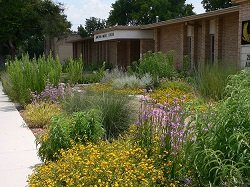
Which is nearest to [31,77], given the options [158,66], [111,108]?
[158,66]

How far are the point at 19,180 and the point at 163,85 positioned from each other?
36.6ft

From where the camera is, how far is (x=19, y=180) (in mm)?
6012

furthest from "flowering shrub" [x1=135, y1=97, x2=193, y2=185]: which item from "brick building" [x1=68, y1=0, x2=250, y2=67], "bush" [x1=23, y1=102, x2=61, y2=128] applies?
"brick building" [x1=68, y1=0, x2=250, y2=67]

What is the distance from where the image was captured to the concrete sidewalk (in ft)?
20.1

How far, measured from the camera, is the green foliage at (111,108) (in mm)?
7992

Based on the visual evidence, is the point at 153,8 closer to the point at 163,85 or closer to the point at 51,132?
the point at 163,85

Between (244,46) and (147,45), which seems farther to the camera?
(147,45)

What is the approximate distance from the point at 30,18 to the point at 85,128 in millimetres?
35676

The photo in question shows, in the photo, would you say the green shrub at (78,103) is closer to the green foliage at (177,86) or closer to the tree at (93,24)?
the green foliage at (177,86)

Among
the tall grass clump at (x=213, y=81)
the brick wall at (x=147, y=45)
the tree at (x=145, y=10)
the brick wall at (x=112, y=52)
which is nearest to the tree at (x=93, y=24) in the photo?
the tree at (x=145, y=10)

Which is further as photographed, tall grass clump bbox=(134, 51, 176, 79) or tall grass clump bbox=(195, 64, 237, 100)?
tall grass clump bbox=(134, 51, 176, 79)

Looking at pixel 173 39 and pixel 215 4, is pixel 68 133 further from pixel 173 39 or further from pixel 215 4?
pixel 215 4

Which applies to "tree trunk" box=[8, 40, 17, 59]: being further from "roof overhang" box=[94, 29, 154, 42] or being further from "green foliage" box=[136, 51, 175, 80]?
"green foliage" box=[136, 51, 175, 80]

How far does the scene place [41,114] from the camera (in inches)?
425
